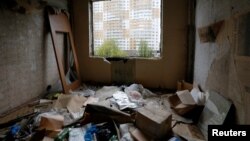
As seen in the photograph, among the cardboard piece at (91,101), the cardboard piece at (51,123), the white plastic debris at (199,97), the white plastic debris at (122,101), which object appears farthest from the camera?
the cardboard piece at (91,101)

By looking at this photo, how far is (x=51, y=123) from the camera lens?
234 centimetres

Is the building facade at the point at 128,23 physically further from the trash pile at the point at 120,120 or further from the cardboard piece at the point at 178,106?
the trash pile at the point at 120,120

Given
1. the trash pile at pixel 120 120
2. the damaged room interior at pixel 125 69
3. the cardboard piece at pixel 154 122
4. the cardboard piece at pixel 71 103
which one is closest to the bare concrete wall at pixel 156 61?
the damaged room interior at pixel 125 69

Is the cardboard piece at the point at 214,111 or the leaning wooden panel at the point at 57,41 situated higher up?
the leaning wooden panel at the point at 57,41

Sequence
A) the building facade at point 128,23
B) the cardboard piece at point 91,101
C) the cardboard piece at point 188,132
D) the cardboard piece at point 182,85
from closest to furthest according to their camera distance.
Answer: the cardboard piece at point 188,132, the cardboard piece at point 91,101, the cardboard piece at point 182,85, the building facade at point 128,23

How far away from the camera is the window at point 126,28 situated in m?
4.16

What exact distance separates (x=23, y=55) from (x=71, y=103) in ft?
3.94

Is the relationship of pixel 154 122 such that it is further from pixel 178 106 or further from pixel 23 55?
pixel 23 55

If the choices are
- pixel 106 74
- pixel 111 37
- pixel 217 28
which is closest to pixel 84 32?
pixel 111 37

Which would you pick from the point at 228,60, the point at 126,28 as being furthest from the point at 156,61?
the point at 228,60

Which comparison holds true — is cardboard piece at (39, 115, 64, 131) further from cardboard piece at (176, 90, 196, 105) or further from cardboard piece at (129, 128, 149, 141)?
cardboard piece at (176, 90, 196, 105)

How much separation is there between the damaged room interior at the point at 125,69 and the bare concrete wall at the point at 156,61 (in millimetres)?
21

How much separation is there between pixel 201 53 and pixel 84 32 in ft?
9.31

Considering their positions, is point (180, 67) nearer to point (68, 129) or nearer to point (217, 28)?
point (217, 28)
